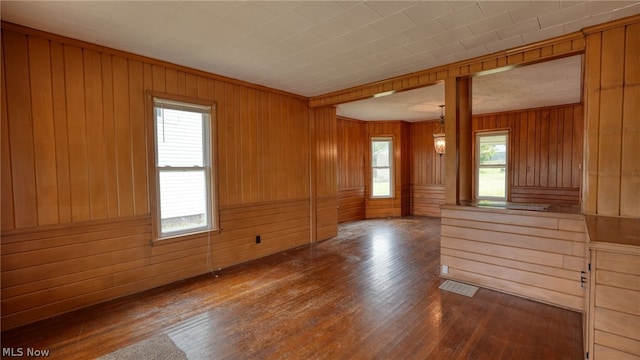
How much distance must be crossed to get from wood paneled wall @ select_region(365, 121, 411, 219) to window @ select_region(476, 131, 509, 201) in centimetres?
180

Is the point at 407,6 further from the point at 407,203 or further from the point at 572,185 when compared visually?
the point at 407,203

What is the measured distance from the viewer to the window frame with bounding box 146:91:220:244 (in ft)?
11.0

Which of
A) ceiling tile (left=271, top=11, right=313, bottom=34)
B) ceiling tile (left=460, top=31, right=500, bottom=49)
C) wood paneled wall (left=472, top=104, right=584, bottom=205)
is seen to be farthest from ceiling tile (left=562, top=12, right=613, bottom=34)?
wood paneled wall (left=472, top=104, right=584, bottom=205)

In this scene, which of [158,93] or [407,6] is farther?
[158,93]

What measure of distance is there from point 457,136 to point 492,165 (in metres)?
4.15

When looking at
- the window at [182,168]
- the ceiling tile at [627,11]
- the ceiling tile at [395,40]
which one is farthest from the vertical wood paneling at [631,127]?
the window at [182,168]

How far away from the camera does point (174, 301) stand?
3.08 m

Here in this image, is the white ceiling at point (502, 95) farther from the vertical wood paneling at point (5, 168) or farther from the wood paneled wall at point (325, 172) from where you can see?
the vertical wood paneling at point (5, 168)

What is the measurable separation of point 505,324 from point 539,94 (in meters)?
4.32

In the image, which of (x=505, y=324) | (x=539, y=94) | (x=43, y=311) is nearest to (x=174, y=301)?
(x=43, y=311)

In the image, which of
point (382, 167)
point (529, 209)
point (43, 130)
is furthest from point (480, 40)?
point (382, 167)

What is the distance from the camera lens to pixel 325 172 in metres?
5.71

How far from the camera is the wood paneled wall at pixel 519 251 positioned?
2777mm

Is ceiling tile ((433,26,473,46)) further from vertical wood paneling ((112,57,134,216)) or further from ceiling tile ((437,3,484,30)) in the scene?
vertical wood paneling ((112,57,134,216))
